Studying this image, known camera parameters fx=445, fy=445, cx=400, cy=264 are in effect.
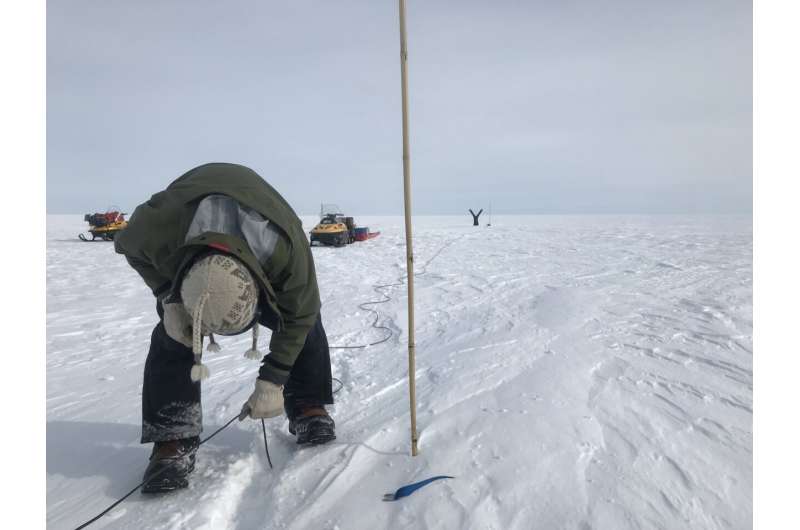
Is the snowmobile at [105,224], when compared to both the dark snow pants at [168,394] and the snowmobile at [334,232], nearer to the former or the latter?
the snowmobile at [334,232]

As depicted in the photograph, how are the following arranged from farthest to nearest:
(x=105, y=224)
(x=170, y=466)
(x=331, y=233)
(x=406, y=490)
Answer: (x=105, y=224) → (x=331, y=233) → (x=170, y=466) → (x=406, y=490)

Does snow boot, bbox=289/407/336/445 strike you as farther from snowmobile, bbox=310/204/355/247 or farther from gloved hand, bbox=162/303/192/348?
snowmobile, bbox=310/204/355/247

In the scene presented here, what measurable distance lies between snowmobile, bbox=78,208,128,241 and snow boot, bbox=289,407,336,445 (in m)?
17.3

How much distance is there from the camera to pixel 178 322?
5.19ft

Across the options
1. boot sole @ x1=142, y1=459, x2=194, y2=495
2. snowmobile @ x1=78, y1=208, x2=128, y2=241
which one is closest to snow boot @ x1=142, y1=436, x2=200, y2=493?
boot sole @ x1=142, y1=459, x2=194, y2=495

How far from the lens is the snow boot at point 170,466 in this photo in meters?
1.76

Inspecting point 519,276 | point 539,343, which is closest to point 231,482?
point 539,343

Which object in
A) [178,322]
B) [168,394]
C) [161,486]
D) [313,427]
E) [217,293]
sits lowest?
[161,486]

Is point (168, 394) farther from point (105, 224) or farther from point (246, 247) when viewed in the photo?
point (105, 224)

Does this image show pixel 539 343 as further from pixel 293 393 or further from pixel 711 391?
pixel 293 393

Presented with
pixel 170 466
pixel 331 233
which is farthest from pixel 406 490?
pixel 331 233

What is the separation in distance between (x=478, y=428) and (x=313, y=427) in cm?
76

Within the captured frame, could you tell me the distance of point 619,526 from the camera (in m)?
1.42

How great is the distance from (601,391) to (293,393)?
1.57 metres
